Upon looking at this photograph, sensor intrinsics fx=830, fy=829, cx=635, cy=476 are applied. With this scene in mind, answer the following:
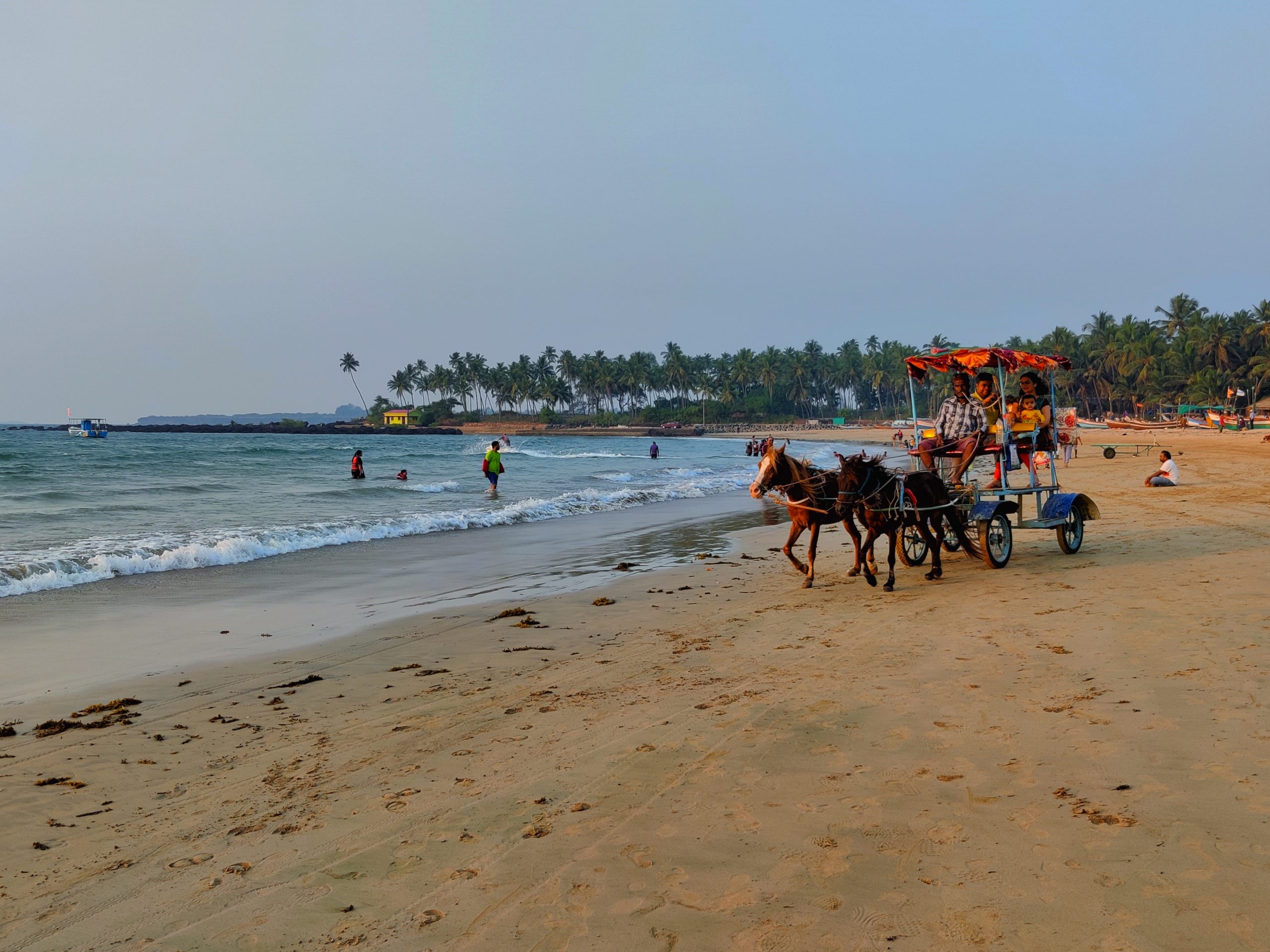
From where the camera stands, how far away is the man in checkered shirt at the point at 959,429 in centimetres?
1120

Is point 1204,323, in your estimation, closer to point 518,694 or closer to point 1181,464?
point 1181,464

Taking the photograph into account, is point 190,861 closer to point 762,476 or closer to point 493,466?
point 762,476

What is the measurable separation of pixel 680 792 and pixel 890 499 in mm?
6811

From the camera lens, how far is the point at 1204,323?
338 ft

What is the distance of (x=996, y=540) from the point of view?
462 inches

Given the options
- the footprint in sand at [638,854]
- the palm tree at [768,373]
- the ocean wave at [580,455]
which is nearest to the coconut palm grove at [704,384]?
the palm tree at [768,373]

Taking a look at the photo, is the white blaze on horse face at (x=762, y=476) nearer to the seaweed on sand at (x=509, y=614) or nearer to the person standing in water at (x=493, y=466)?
the seaweed on sand at (x=509, y=614)

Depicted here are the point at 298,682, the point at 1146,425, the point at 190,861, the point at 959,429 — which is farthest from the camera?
the point at 1146,425

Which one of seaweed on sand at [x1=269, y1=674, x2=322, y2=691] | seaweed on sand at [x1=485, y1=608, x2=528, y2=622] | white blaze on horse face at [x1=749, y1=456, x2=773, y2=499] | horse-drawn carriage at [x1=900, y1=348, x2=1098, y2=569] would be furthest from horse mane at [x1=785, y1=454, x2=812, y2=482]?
seaweed on sand at [x1=269, y1=674, x2=322, y2=691]

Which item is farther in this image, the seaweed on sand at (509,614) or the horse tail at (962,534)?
the horse tail at (962,534)

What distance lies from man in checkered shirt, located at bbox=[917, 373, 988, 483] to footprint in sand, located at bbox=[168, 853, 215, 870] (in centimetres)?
980

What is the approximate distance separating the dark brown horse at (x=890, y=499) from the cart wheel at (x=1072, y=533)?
8.00 feet

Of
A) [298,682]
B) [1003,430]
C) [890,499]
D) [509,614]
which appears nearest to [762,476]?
[890,499]

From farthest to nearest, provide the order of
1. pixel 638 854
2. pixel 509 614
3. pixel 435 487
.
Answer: pixel 435 487
pixel 509 614
pixel 638 854
